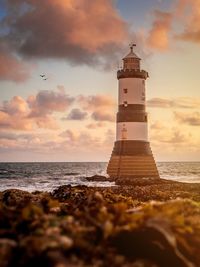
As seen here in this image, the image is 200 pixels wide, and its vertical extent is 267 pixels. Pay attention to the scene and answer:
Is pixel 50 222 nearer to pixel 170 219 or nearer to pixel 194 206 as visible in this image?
Result: pixel 170 219

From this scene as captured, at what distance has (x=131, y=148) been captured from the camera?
55.9 metres

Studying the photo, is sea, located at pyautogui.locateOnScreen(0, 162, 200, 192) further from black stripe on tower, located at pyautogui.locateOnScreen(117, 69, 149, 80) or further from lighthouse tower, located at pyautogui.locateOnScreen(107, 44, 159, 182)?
black stripe on tower, located at pyautogui.locateOnScreen(117, 69, 149, 80)

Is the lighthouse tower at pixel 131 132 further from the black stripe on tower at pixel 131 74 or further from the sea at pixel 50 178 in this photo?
the sea at pixel 50 178

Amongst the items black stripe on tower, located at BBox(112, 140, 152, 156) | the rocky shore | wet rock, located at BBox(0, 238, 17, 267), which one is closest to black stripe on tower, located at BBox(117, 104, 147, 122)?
black stripe on tower, located at BBox(112, 140, 152, 156)

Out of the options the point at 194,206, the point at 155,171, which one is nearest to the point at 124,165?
the point at 155,171

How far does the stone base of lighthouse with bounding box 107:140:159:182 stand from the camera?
5594 cm

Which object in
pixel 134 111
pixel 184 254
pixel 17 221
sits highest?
pixel 134 111

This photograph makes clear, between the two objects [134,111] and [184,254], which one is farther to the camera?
[134,111]

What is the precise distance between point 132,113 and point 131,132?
2.38 metres

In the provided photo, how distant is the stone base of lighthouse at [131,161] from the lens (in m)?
→ 55.9

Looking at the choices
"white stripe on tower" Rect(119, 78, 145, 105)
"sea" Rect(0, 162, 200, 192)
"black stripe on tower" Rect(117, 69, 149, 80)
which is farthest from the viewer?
"black stripe on tower" Rect(117, 69, 149, 80)

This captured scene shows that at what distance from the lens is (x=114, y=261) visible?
473cm

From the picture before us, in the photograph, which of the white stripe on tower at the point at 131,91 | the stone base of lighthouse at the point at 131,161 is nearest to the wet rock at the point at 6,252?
the stone base of lighthouse at the point at 131,161

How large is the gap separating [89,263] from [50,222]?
80cm
